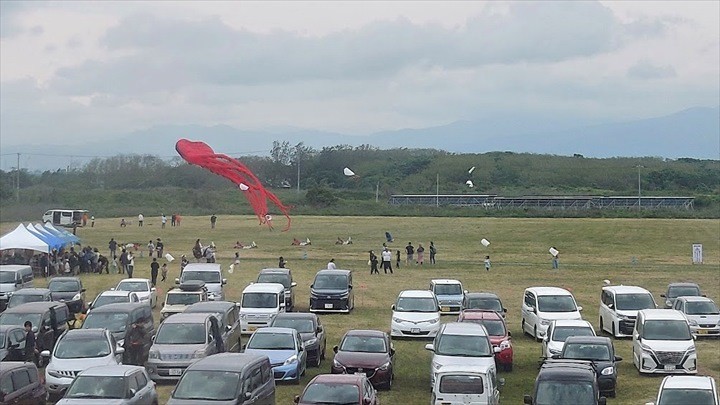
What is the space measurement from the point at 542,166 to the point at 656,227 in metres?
87.9

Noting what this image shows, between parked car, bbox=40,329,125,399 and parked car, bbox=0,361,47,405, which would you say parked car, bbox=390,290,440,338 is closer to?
parked car, bbox=40,329,125,399

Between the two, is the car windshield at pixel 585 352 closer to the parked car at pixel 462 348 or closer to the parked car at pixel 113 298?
the parked car at pixel 462 348

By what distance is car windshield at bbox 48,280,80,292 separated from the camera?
37.1 meters

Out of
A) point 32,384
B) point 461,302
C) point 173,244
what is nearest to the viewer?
point 32,384

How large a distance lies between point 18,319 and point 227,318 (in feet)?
19.7

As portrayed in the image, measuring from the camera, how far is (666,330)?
26359mm

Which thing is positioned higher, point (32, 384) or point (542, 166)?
point (542, 166)

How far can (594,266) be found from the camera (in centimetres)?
5794

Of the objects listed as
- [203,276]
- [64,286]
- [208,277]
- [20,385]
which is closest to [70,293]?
[64,286]

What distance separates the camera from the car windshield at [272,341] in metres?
23.8

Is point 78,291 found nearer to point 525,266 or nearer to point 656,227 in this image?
point 525,266

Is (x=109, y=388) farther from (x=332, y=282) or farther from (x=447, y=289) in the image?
(x=447, y=289)

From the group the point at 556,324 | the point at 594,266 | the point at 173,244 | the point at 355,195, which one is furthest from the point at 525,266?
the point at 355,195

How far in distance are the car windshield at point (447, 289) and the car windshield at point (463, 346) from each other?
1380 cm
